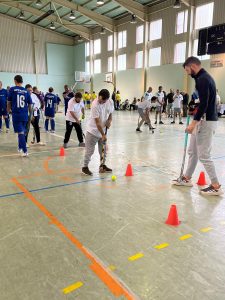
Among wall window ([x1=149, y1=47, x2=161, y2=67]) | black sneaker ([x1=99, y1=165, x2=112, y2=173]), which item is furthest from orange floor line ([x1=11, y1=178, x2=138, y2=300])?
wall window ([x1=149, y1=47, x2=161, y2=67])

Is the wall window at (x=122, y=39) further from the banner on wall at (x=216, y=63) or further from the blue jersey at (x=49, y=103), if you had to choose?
the blue jersey at (x=49, y=103)

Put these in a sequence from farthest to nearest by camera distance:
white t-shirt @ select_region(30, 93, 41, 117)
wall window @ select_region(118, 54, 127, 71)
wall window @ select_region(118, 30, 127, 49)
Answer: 1. wall window @ select_region(118, 54, 127, 71)
2. wall window @ select_region(118, 30, 127, 49)
3. white t-shirt @ select_region(30, 93, 41, 117)

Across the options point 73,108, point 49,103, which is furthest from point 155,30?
point 73,108

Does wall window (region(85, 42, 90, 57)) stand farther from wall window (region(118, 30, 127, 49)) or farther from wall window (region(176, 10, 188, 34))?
wall window (region(176, 10, 188, 34))

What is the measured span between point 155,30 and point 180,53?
3574 mm

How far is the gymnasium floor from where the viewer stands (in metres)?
2.08

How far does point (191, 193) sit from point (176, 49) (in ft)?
63.0

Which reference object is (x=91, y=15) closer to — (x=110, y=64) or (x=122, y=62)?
(x=122, y=62)

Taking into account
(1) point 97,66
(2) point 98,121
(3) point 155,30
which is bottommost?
(2) point 98,121

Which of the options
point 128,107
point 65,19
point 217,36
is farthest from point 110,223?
point 65,19

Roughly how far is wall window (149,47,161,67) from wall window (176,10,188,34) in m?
2.50

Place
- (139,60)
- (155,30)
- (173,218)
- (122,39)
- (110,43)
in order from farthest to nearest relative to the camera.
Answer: (110,43)
(122,39)
(139,60)
(155,30)
(173,218)

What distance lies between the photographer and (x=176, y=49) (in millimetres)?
20922

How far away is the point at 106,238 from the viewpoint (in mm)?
2809
